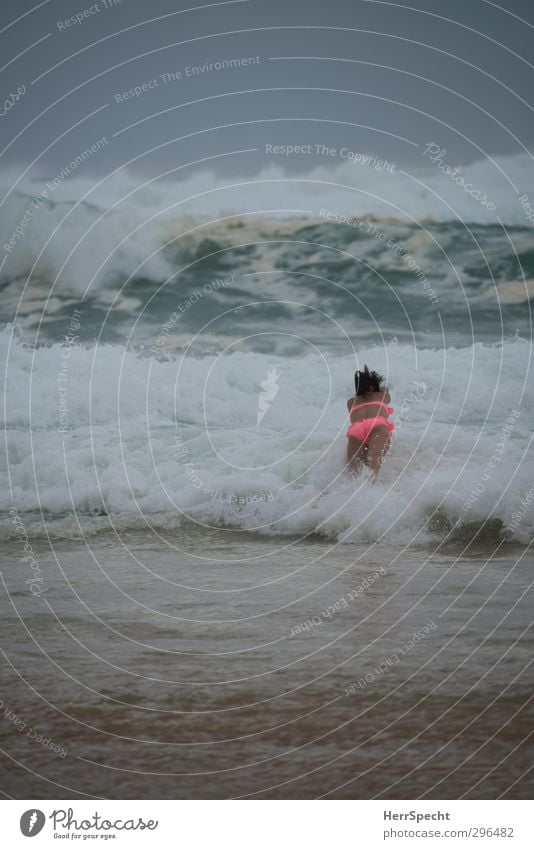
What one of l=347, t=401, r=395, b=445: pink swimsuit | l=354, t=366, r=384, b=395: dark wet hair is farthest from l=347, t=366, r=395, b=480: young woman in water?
l=354, t=366, r=384, b=395: dark wet hair

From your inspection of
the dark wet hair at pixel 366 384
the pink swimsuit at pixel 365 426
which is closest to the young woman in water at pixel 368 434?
the pink swimsuit at pixel 365 426

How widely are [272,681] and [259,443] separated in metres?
6.55

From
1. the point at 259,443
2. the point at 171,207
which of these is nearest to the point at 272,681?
A: the point at 259,443

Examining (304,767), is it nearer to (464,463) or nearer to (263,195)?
(464,463)

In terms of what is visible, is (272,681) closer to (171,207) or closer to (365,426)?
(365,426)

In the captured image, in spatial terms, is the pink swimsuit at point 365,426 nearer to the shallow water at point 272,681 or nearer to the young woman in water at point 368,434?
the young woman in water at point 368,434

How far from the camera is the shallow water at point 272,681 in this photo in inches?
115

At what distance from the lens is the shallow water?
115 inches

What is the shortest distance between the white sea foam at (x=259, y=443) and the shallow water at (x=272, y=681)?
5.94 ft

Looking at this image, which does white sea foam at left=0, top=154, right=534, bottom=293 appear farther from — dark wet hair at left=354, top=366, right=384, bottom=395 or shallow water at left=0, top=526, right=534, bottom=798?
shallow water at left=0, top=526, right=534, bottom=798

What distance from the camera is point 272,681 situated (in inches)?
143

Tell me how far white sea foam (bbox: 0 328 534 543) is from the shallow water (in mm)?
1811

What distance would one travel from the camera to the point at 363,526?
7.23 m

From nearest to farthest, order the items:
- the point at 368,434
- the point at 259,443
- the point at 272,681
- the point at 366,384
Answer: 1. the point at 272,681
2. the point at 368,434
3. the point at 366,384
4. the point at 259,443
